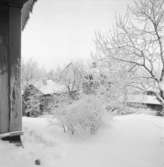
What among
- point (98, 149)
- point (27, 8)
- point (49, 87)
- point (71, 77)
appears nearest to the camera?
point (27, 8)

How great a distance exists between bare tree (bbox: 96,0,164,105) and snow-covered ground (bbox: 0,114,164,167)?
236 centimetres

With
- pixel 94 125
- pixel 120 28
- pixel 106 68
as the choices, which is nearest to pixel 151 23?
pixel 120 28

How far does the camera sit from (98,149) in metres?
4.80

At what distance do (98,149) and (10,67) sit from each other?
318 centimetres

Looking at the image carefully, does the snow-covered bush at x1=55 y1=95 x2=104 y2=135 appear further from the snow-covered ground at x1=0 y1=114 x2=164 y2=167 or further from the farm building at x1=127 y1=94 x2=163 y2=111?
the farm building at x1=127 y1=94 x2=163 y2=111

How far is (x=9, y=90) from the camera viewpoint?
Result: 3.39 m

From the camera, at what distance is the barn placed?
131 inches

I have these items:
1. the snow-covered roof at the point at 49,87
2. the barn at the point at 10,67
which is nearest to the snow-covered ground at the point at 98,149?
the barn at the point at 10,67

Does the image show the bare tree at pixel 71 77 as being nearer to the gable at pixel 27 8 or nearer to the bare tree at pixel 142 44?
the bare tree at pixel 142 44

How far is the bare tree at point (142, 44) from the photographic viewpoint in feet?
25.6

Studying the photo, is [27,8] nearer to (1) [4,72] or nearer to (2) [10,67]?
(2) [10,67]

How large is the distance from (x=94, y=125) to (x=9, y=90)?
3.58m

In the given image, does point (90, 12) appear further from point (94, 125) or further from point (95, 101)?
point (94, 125)

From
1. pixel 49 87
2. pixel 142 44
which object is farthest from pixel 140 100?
pixel 49 87
